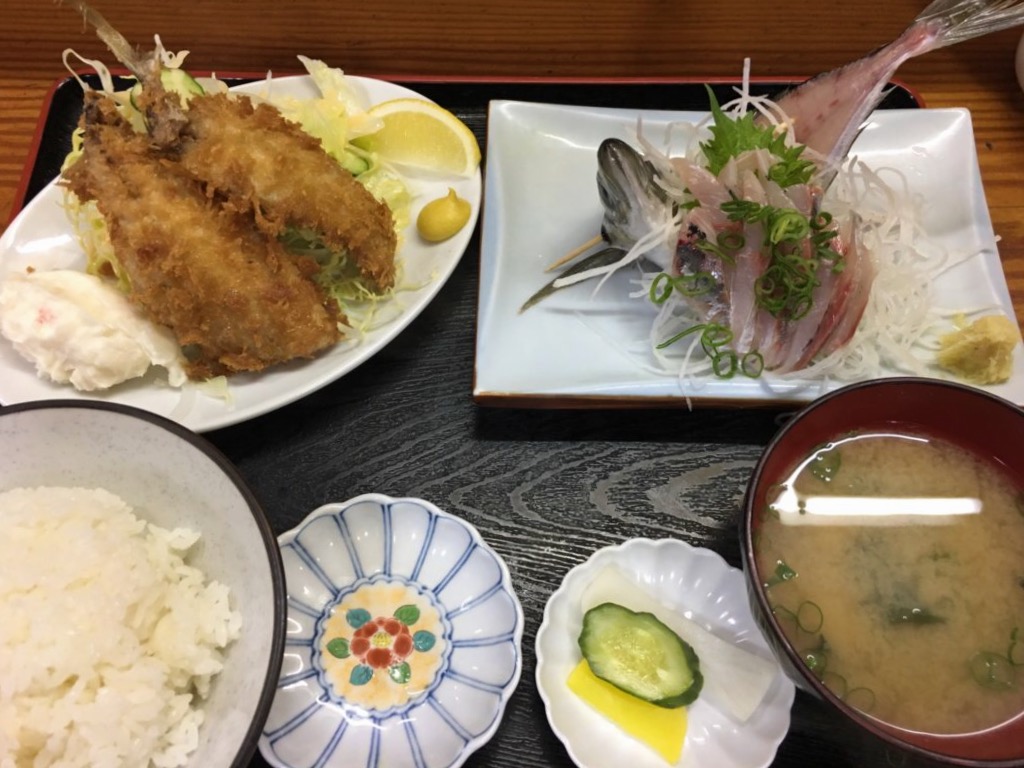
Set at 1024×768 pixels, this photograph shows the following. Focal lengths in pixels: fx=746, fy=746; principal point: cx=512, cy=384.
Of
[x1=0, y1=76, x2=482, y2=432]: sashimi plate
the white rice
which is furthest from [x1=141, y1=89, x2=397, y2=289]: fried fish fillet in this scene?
the white rice

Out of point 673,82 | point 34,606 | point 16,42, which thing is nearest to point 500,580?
point 34,606

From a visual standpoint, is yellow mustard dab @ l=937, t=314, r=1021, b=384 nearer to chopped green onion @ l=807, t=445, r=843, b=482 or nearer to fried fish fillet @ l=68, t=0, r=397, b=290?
chopped green onion @ l=807, t=445, r=843, b=482

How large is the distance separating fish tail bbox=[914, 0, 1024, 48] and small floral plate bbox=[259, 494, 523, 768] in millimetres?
1757

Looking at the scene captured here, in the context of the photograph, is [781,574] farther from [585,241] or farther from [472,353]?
[585,241]

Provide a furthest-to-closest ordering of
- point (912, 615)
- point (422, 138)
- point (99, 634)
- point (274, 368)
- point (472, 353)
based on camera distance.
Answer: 1. point (422, 138)
2. point (472, 353)
3. point (274, 368)
4. point (912, 615)
5. point (99, 634)

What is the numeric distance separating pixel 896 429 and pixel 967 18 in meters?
1.24

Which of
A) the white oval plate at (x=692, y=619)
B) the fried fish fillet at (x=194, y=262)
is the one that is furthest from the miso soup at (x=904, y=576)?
the fried fish fillet at (x=194, y=262)

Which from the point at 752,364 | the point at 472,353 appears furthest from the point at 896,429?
the point at 472,353

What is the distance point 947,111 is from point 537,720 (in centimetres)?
203

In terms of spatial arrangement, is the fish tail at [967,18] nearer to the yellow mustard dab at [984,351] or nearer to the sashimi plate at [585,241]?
the sashimi plate at [585,241]

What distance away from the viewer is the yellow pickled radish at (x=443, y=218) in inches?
A: 76.9

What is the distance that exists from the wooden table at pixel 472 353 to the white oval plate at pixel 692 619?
0.08 m

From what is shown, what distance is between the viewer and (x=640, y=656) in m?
1.35

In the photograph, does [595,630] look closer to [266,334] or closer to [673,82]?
[266,334]
